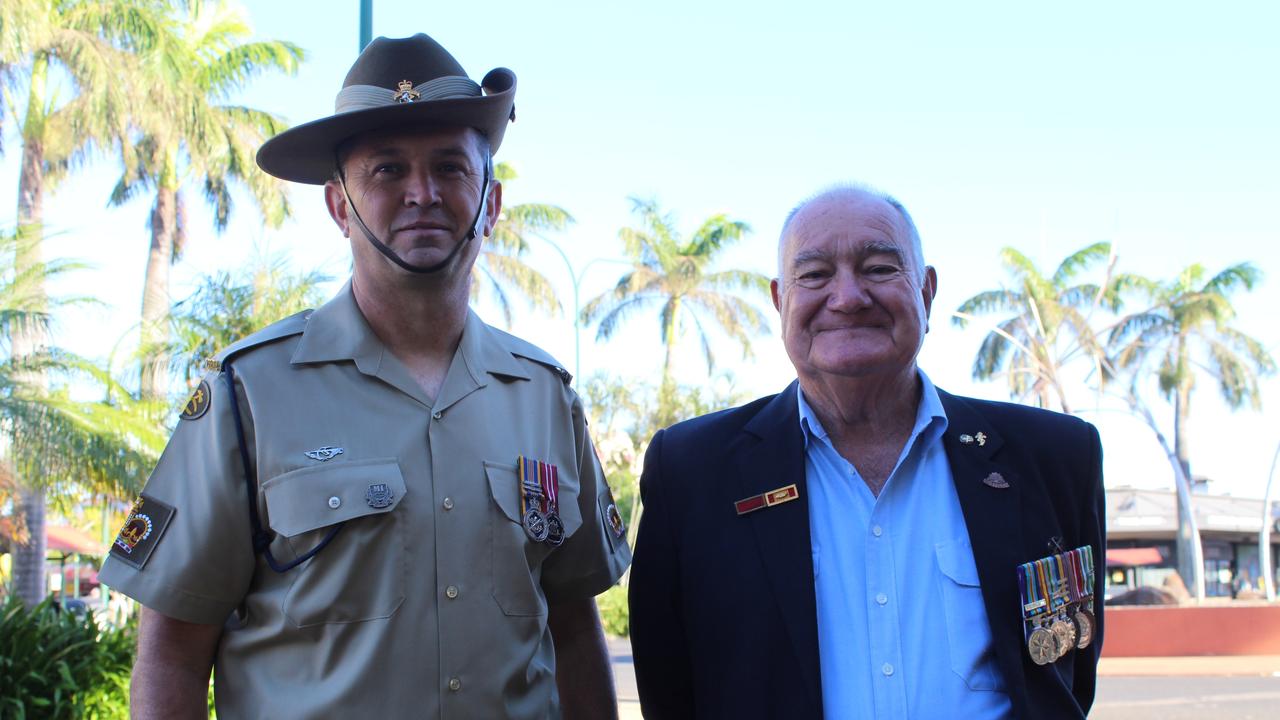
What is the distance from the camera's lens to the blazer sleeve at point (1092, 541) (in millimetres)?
3064

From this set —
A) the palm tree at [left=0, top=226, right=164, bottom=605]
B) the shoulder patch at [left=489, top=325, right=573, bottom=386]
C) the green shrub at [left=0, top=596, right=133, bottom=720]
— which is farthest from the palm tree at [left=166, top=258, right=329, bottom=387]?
the shoulder patch at [left=489, top=325, right=573, bottom=386]

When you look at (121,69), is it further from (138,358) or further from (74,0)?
(138,358)

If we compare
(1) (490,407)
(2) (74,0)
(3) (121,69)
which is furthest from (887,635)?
(2) (74,0)

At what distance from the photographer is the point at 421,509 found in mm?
2496

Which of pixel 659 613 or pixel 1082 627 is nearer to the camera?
pixel 1082 627

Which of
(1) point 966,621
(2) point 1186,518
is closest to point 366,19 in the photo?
(1) point 966,621

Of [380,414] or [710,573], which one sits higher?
[380,414]

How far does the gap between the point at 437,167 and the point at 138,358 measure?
1414 centimetres

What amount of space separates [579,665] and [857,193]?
1.37 m

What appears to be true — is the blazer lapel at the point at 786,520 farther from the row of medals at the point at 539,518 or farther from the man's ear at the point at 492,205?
the man's ear at the point at 492,205

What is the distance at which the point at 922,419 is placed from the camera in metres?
2.98

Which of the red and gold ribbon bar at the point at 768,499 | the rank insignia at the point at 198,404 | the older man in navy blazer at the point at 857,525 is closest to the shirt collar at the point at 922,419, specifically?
the older man in navy blazer at the point at 857,525

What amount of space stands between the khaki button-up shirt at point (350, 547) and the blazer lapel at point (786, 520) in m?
0.56

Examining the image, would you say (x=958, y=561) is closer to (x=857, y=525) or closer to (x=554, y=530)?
(x=857, y=525)
